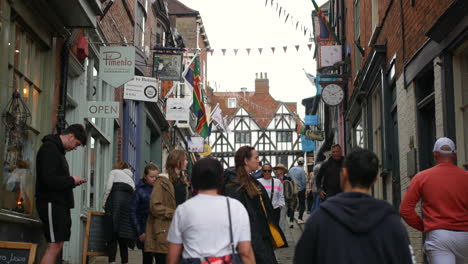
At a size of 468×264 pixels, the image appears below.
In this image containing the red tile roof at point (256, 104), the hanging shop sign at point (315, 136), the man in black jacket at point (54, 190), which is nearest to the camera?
the man in black jacket at point (54, 190)

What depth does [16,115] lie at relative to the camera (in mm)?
8508

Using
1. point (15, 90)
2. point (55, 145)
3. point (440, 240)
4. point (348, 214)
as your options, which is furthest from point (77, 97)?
point (348, 214)

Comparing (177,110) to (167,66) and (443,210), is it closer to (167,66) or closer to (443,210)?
(167,66)

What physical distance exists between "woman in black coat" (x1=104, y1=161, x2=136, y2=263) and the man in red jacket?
486 cm

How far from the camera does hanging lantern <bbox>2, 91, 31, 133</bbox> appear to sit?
26.8 ft

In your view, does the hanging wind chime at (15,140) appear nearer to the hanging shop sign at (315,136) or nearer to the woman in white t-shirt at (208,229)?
the woman in white t-shirt at (208,229)

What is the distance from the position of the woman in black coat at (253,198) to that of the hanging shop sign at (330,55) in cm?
1519

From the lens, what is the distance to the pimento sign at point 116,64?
42.6 ft

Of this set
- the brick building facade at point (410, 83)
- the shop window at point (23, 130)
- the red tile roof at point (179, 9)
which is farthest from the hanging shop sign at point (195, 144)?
the shop window at point (23, 130)

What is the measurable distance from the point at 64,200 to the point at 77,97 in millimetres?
5171

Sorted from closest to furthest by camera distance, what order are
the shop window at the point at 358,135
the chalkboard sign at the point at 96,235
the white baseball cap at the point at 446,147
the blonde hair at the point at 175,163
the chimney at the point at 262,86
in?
1. the white baseball cap at the point at 446,147
2. the blonde hair at the point at 175,163
3. the chalkboard sign at the point at 96,235
4. the shop window at the point at 358,135
5. the chimney at the point at 262,86

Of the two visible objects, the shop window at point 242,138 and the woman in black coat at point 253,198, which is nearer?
the woman in black coat at point 253,198

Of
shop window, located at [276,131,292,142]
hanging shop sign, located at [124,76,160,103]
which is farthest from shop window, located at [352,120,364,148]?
shop window, located at [276,131,292,142]

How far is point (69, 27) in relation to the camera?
35.1ft
